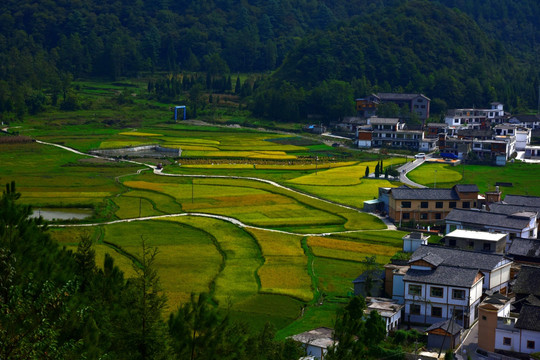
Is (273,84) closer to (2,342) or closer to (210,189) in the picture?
(210,189)

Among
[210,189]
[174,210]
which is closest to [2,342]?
[174,210]

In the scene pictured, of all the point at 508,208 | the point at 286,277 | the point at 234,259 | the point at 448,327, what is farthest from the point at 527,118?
the point at 448,327

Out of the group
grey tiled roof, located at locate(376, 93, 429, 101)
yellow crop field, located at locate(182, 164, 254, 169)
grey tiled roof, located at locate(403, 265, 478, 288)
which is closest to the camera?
grey tiled roof, located at locate(403, 265, 478, 288)

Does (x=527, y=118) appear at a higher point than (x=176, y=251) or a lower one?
higher

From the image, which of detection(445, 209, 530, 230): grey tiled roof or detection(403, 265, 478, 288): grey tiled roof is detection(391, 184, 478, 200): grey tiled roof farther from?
detection(403, 265, 478, 288): grey tiled roof

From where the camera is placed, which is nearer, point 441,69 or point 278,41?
point 441,69

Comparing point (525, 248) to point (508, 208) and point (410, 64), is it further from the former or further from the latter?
point (410, 64)

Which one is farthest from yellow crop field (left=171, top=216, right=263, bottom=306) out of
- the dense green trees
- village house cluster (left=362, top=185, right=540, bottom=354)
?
the dense green trees
